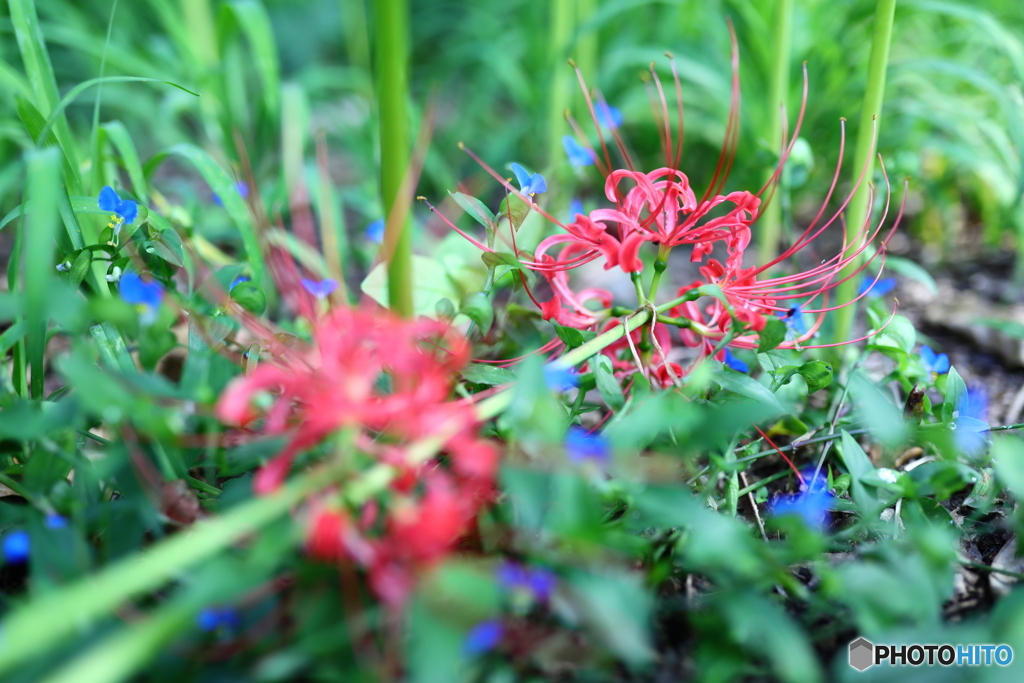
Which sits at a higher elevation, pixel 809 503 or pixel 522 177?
pixel 522 177

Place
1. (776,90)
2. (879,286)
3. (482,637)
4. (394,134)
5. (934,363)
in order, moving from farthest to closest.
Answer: (776,90), (879,286), (934,363), (394,134), (482,637)

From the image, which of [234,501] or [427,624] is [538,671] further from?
[234,501]

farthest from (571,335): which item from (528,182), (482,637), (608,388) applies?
(482,637)

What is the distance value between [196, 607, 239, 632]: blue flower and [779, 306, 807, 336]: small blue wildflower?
0.51 metres

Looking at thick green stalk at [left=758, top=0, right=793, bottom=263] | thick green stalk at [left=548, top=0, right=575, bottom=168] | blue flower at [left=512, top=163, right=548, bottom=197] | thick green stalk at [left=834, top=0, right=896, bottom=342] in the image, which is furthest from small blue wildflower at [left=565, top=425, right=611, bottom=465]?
thick green stalk at [left=548, top=0, right=575, bottom=168]

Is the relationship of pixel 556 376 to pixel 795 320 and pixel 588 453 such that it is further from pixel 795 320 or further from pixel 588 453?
pixel 795 320

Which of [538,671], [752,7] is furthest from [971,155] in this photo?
[538,671]

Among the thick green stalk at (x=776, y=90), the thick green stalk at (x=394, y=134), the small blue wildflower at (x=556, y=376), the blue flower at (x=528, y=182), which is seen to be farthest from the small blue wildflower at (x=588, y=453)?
the thick green stalk at (x=776, y=90)

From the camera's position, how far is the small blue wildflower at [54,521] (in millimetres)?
493

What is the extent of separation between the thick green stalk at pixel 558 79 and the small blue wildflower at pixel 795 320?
69 centimetres

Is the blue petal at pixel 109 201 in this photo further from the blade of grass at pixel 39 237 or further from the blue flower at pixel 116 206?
the blade of grass at pixel 39 237

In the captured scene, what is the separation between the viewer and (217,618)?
444 mm

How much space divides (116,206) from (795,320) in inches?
28.2

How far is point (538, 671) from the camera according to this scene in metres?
0.49
